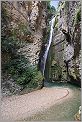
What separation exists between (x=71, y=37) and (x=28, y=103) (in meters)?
7.14

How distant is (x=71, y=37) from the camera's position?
1684 cm

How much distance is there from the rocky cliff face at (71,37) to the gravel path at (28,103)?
2.94 metres

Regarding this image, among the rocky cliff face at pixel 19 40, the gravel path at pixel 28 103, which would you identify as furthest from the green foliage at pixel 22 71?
the gravel path at pixel 28 103

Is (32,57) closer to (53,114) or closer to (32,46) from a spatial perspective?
(32,46)

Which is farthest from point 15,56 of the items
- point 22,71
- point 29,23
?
point 29,23

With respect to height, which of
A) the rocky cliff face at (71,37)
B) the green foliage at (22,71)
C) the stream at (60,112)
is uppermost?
the rocky cliff face at (71,37)

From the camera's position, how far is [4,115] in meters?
9.83

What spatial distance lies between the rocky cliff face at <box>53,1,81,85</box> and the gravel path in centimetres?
294

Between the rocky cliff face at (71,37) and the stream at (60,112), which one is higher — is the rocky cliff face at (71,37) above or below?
above

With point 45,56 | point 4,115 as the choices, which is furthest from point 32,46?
point 4,115

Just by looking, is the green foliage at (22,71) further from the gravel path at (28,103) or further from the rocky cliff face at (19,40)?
the gravel path at (28,103)

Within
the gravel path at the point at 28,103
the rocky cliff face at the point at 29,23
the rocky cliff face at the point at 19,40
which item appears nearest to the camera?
the gravel path at the point at 28,103

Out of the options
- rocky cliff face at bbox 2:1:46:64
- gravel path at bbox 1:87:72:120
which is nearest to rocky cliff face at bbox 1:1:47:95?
rocky cliff face at bbox 2:1:46:64

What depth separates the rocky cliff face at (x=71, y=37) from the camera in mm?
14859
